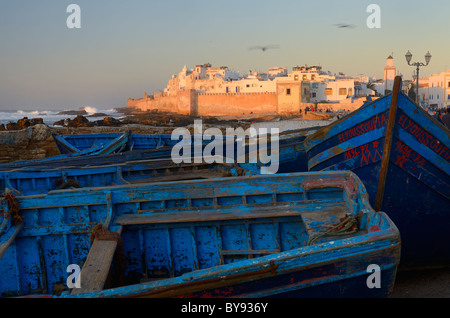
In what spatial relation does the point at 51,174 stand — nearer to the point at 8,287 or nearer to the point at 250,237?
the point at 8,287

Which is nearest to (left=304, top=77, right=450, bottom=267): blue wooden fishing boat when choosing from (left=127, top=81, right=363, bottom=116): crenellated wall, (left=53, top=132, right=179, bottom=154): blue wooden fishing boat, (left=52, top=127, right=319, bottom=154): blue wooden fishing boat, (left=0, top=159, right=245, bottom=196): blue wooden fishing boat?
(left=0, top=159, right=245, bottom=196): blue wooden fishing boat

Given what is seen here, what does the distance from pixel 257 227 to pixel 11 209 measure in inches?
118

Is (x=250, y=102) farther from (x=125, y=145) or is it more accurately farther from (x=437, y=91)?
(x=125, y=145)

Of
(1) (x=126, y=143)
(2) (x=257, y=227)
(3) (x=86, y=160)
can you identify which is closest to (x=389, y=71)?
(1) (x=126, y=143)

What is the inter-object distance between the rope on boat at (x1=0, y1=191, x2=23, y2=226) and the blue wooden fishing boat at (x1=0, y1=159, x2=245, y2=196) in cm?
165

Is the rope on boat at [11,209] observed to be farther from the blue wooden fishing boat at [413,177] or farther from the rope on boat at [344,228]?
the blue wooden fishing boat at [413,177]

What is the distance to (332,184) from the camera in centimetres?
A: 520

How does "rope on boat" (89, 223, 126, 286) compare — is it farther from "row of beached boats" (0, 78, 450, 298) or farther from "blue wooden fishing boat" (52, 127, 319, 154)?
"blue wooden fishing boat" (52, 127, 319, 154)

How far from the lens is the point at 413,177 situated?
19.0 ft

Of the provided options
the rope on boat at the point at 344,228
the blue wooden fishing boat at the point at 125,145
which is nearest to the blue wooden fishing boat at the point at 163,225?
the rope on boat at the point at 344,228

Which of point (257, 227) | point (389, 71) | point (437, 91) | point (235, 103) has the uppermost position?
point (389, 71)

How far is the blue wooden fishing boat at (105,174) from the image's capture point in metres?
7.75

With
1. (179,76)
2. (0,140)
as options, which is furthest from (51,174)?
(179,76)

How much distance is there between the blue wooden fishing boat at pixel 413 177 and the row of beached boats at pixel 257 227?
1 cm
